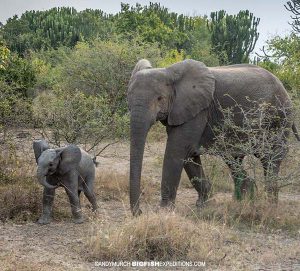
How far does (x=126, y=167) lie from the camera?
41.5 ft

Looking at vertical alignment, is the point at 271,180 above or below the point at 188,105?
below

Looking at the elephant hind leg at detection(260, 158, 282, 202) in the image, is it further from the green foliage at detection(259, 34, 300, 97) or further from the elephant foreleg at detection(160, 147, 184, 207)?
the green foliage at detection(259, 34, 300, 97)

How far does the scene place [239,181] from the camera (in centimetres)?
930

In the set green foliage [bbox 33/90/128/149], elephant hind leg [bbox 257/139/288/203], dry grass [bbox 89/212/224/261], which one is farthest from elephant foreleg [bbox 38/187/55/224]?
green foliage [bbox 33/90/128/149]

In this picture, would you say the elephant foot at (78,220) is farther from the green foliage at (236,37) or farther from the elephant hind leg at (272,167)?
the green foliage at (236,37)

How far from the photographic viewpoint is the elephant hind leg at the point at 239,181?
877 cm

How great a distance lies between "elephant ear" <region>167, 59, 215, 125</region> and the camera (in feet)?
27.9

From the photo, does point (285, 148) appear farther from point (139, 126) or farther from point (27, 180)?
point (27, 180)

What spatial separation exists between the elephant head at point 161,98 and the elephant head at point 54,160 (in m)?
0.74

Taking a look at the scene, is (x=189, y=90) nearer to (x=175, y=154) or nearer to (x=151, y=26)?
(x=175, y=154)

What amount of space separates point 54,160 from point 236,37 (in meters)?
26.2

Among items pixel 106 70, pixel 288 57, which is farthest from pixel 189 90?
pixel 288 57

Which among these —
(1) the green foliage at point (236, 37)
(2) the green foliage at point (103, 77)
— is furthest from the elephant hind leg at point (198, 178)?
(1) the green foliage at point (236, 37)

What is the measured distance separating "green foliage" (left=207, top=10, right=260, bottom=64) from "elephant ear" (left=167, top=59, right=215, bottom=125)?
23.4 metres
